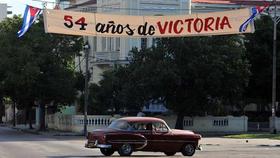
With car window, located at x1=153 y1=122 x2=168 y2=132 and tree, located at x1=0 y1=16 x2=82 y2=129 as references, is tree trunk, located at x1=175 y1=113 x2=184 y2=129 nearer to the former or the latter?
tree, located at x1=0 y1=16 x2=82 y2=129

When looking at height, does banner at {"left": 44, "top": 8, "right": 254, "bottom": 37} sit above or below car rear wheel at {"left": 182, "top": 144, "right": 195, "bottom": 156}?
above

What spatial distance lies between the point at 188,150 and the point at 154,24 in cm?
598

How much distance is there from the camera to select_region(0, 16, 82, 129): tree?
52281 millimetres

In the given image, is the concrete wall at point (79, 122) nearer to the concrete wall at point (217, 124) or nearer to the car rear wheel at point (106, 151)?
the concrete wall at point (217, 124)

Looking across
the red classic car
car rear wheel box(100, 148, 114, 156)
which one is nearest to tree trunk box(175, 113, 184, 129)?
the red classic car

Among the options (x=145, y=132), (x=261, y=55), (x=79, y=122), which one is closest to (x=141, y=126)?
(x=145, y=132)

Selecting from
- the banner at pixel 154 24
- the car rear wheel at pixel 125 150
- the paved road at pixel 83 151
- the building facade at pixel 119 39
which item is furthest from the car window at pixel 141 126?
the building facade at pixel 119 39

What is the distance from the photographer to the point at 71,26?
27469mm

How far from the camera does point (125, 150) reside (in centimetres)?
2497

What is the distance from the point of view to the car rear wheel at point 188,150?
26.2m

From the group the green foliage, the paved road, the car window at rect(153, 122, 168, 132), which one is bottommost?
the paved road

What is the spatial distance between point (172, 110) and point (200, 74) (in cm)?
443

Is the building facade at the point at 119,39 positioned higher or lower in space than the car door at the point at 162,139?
higher

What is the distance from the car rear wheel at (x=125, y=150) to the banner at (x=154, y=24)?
568cm
